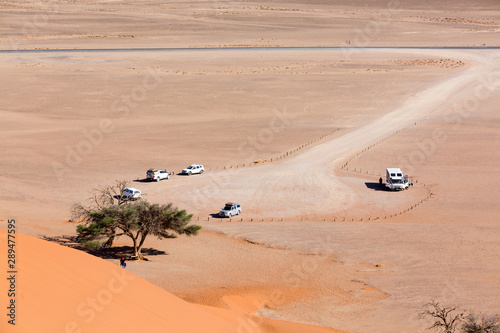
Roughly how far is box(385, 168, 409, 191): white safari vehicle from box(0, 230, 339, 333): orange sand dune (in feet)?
92.5

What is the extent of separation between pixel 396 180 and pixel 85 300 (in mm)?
33968

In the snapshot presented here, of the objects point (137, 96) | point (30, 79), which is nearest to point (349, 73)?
point (137, 96)

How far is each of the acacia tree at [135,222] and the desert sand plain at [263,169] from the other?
4.49ft

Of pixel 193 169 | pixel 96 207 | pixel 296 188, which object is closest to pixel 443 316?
pixel 96 207

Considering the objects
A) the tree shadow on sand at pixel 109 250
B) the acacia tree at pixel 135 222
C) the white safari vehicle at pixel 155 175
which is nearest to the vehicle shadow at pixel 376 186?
the white safari vehicle at pixel 155 175

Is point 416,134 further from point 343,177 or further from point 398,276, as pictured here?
point 398,276

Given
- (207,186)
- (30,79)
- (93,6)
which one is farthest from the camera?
(93,6)

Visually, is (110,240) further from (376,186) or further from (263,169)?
(376,186)

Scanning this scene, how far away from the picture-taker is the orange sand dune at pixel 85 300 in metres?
17.0

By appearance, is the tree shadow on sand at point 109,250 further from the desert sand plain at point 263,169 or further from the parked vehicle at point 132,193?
the parked vehicle at point 132,193

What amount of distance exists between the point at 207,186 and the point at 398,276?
20.1 metres

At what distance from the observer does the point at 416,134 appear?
65.5 meters

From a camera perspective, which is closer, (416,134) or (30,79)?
(416,134)

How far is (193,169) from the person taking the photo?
52.7 meters
